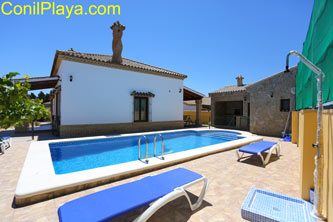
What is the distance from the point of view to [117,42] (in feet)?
47.1

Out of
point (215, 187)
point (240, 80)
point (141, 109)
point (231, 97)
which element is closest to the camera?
point (215, 187)

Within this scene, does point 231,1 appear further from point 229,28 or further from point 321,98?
point 321,98

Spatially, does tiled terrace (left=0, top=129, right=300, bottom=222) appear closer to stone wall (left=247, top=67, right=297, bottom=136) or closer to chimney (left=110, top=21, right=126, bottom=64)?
stone wall (left=247, top=67, right=297, bottom=136)

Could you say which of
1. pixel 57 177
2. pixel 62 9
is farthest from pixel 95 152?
pixel 62 9

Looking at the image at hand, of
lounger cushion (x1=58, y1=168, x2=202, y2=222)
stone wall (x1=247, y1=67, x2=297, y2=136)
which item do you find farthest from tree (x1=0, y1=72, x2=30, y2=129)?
stone wall (x1=247, y1=67, x2=297, y2=136)

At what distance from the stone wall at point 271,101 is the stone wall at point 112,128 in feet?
24.5

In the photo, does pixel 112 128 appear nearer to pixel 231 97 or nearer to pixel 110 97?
pixel 110 97

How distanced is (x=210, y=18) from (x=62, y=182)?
527 inches

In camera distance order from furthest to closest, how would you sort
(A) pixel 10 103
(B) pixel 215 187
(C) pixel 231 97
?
(C) pixel 231 97 → (B) pixel 215 187 → (A) pixel 10 103

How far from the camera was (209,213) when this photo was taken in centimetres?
317

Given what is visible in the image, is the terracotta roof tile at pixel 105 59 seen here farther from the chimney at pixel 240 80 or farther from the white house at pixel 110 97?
the chimney at pixel 240 80

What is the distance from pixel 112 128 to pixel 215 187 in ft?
34.6

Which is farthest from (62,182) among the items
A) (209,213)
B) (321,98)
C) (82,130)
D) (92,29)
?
(92,29)

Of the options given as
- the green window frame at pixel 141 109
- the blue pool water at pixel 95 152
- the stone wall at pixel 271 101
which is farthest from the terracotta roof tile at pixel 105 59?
the stone wall at pixel 271 101
